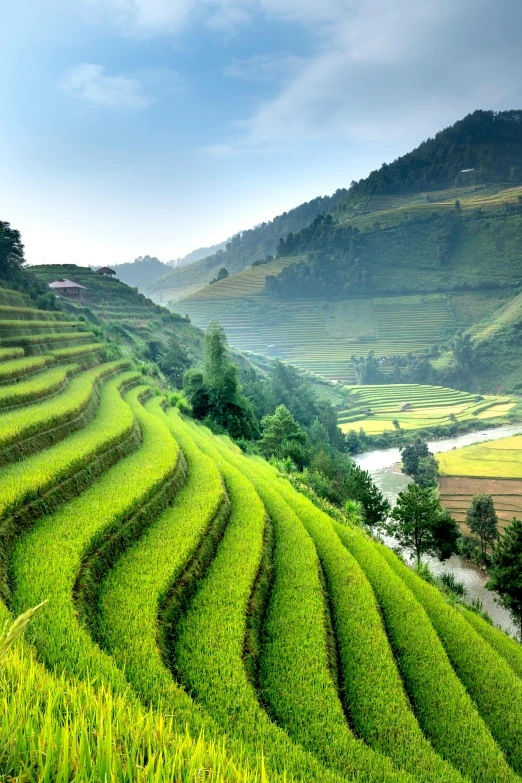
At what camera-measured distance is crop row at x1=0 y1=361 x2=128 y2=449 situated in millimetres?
8469

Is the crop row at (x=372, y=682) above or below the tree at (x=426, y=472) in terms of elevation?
above

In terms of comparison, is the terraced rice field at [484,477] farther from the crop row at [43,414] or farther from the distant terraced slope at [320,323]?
the distant terraced slope at [320,323]

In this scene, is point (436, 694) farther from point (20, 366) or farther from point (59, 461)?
point (20, 366)

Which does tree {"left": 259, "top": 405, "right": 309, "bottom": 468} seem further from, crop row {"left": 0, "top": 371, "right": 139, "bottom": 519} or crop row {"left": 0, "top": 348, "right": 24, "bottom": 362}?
crop row {"left": 0, "top": 348, "right": 24, "bottom": 362}

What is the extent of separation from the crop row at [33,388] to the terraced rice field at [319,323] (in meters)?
89.4

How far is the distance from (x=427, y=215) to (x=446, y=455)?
15307cm

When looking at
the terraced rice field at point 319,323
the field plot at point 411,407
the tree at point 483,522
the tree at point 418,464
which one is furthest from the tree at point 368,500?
the terraced rice field at point 319,323

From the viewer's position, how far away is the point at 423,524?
18969 mm

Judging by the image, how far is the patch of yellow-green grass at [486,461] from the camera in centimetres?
4191

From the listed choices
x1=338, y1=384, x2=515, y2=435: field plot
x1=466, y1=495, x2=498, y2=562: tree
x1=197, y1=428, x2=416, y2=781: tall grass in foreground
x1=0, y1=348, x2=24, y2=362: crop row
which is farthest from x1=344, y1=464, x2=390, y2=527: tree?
x1=338, y1=384, x2=515, y2=435: field plot

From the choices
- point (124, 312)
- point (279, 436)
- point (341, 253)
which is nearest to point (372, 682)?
point (279, 436)

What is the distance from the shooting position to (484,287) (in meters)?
144

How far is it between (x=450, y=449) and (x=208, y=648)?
5460cm

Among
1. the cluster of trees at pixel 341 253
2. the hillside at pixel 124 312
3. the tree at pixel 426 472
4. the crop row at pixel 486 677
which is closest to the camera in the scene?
the crop row at pixel 486 677
